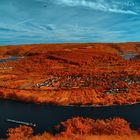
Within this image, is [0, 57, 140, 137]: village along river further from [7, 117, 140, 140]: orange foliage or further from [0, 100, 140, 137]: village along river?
[7, 117, 140, 140]: orange foliage

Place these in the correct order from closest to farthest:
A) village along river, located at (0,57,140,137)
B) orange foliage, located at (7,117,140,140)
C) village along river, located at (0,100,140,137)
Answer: orange foliage, located at (7,117,140,140), village along river, located at (0,57,140,137), village along river, located at (0,100,140,137)

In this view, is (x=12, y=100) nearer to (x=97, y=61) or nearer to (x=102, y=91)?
(x=102, y=91)

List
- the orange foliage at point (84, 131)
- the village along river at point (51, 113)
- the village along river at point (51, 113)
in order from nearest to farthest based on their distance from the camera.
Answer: the orange foliage at point (84, 131) < the village along river at point (51, 113) < the village along river at point (51, 113)

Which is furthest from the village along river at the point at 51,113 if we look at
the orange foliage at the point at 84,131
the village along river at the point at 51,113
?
the orange foliage at the point at 84,131

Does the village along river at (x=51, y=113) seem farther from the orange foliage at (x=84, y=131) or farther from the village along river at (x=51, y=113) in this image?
the orange foliage at (x=84, y=131)

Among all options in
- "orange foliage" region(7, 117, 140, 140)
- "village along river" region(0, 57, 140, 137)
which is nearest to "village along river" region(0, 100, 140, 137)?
"village along river" region(0, 57, 140, 137)

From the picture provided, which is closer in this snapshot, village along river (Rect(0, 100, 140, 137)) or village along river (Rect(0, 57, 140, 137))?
village along river (Rect(0, 57, 140, 137))

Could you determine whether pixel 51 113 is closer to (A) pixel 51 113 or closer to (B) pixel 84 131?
(A) pixel 51 113

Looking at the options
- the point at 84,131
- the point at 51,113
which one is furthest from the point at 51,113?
the point at 84,131
